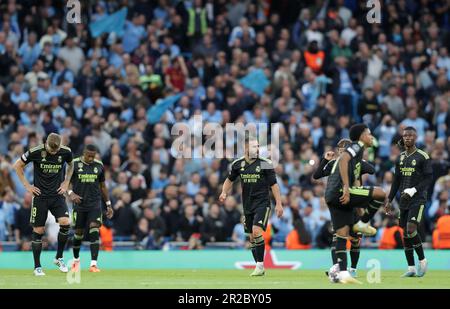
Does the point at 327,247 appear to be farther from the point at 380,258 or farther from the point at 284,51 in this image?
the point at 284,51

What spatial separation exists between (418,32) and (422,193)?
14.9m

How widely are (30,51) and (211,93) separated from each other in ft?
17.4

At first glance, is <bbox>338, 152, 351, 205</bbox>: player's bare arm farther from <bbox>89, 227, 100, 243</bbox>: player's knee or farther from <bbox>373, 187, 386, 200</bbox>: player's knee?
<bbox>89, 227, 100, 243</bbox>: player's knee

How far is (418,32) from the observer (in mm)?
34500

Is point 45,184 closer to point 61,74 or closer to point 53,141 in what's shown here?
point 53,141

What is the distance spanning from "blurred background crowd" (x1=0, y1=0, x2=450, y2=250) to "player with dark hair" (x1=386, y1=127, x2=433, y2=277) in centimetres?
649

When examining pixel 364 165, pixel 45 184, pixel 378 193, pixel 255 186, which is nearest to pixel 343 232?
pixel 378 193

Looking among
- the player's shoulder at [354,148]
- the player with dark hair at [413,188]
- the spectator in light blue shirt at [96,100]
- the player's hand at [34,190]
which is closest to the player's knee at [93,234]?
the player's hand at [34,190]

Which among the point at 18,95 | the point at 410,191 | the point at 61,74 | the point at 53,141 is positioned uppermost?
the point at 61,74

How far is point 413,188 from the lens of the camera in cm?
2023

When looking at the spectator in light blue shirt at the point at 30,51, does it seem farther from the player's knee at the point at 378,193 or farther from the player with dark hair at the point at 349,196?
the player's knee at the point at 378,193

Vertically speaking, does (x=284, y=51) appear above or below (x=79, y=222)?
above
